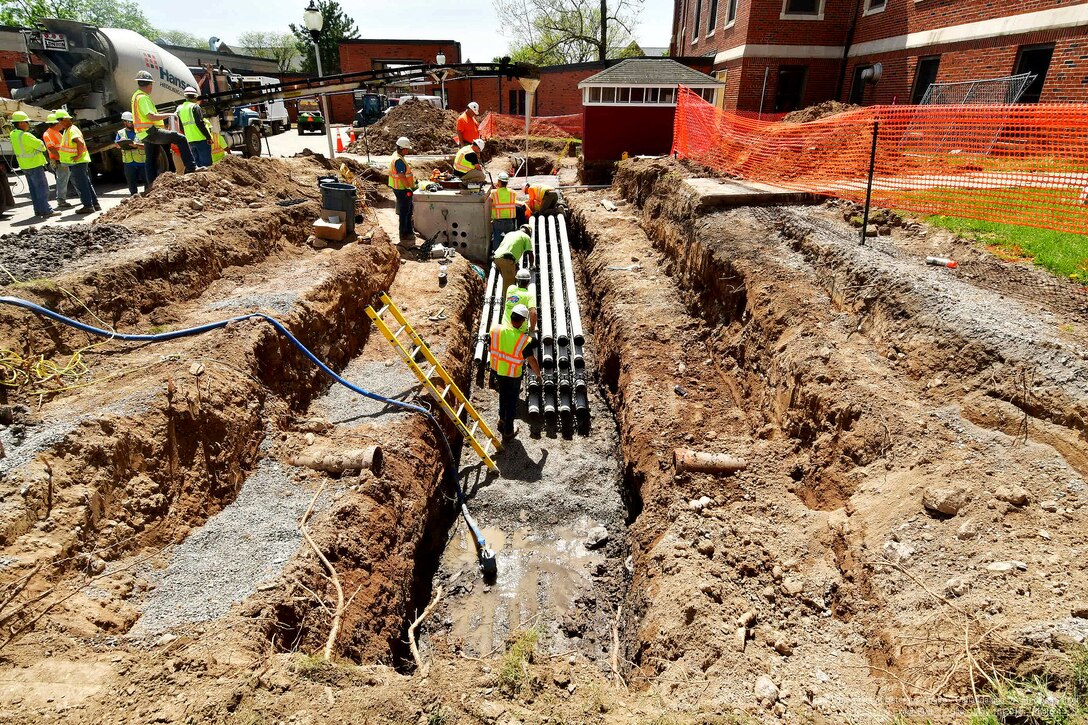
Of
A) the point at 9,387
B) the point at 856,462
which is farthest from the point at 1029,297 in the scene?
the point at 9,387

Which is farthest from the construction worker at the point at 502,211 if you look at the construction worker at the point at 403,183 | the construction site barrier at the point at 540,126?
the construction site barrier at the point at 540,126

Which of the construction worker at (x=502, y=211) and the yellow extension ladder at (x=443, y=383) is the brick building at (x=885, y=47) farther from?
the yellow extension ladder at (x=443, y=383)

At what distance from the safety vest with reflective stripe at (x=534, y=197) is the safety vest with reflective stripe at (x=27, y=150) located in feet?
31.8

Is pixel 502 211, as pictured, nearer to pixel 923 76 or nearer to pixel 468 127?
pixel 468 127

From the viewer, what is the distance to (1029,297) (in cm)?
557

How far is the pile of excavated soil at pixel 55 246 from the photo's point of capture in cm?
607

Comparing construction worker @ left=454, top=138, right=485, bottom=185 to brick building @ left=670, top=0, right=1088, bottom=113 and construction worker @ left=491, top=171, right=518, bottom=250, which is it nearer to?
construction worker @ left=491, top=171, right=518, bottom=250

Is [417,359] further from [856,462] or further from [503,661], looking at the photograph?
[856,462]

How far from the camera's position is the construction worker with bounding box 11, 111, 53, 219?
34.1 feet

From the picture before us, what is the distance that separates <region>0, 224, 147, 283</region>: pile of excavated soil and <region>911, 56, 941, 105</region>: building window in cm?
1852

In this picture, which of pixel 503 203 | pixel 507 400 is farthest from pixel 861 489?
pixel 503 203

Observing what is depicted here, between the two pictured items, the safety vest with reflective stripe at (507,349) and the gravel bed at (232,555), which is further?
the safety vest with reflective stripe at (507,349)

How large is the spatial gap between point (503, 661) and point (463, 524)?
118 inches

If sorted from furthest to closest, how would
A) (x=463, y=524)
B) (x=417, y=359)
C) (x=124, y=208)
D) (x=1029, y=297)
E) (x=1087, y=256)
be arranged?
(x=124, y=208) → (x=417, y=359) → (x=463, y=524) → (x=1087, y=256) → (x=1029, y=297)
